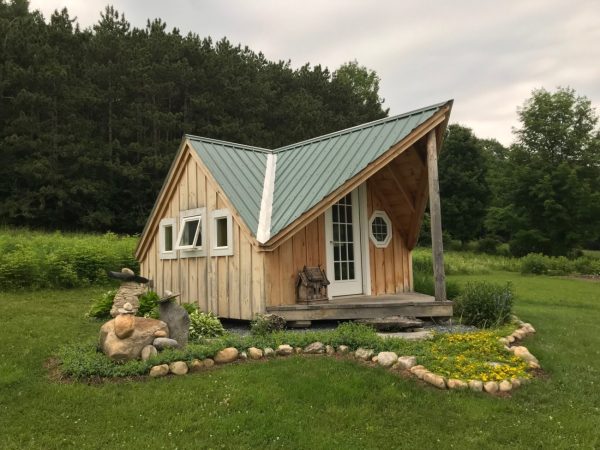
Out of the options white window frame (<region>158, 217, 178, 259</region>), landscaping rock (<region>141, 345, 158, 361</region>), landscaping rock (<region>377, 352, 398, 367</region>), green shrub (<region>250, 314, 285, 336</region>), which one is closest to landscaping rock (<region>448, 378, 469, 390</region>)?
landscaping rock (<region>377, 352, 398, 367</region>)

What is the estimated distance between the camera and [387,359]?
20.0ft

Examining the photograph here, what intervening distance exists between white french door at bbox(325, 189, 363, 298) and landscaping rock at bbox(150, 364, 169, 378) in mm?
4680

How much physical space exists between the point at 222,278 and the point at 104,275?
6.34 metres

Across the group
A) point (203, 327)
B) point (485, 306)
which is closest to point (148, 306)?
point (203, 327)

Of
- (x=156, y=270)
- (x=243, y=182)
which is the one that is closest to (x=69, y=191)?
(x=156, y=270)

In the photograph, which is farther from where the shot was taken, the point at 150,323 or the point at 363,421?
the point at 150,323

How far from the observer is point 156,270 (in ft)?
38.0

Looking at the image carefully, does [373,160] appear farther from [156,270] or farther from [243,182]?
[156,270]

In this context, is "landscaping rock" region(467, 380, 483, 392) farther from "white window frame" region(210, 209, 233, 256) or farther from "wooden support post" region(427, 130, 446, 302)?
"white window frame" region(210, 209, 233, 256)

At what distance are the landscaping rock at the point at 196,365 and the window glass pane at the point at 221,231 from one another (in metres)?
3.79

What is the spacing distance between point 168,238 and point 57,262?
3.97 m

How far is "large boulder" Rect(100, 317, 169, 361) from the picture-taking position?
6085 mm

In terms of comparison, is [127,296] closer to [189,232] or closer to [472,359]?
[189,232]

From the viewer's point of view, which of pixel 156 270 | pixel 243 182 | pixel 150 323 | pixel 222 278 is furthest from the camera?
pixel 156 270
